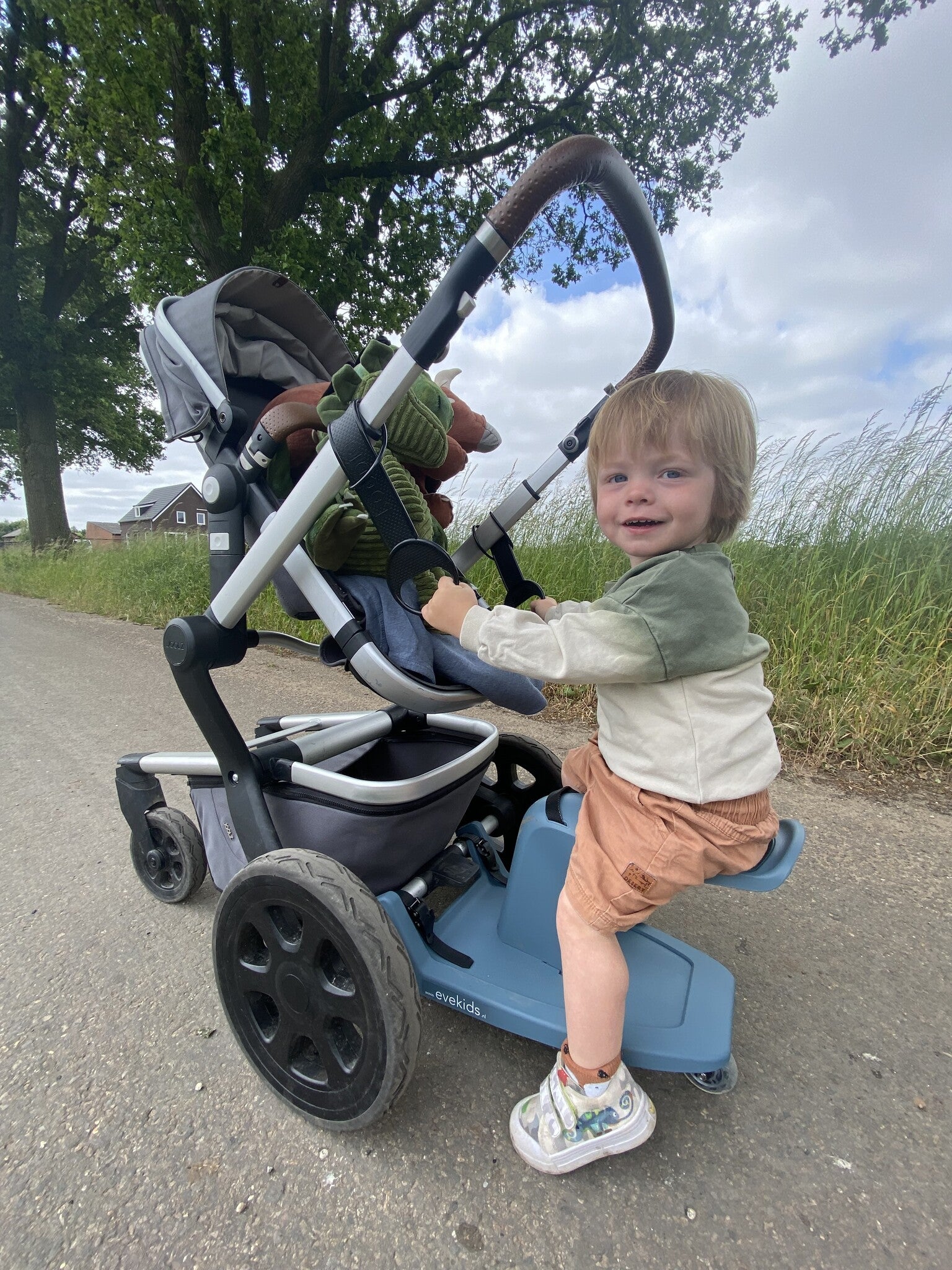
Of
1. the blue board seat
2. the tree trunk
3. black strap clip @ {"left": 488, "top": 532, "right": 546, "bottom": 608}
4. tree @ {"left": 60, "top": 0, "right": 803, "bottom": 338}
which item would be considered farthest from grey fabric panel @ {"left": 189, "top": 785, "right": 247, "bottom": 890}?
the tree trunk

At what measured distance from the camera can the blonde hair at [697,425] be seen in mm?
1126

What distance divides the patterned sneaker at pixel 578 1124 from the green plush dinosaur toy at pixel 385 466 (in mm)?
1096

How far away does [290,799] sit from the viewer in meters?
1.48

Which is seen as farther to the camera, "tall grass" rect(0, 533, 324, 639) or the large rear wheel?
"tall grass" rect(0, 533, 324, 639)

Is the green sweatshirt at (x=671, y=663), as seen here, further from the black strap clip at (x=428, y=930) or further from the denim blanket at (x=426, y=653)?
the black strap clip at (x=428, y=930)

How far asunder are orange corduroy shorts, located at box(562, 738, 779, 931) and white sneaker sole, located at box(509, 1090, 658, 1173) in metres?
0.34

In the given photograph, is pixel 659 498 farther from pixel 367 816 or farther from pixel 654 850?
pixel 367 816

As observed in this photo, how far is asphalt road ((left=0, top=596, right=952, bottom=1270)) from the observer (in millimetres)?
1017

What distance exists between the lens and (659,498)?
45.6 inches

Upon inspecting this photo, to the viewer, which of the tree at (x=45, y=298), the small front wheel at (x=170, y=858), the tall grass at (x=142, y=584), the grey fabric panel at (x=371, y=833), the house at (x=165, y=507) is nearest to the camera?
the grey fabric panel at (x=371, y=833)

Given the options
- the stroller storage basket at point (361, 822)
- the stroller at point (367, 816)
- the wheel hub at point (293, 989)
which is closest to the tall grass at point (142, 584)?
the stroller at point (367, 816)

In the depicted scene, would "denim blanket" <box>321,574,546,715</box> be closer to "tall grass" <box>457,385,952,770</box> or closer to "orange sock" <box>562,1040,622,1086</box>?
"orange sock" <box>562,1040,622,1086</box>

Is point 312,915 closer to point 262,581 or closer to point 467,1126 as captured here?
point 467,1126

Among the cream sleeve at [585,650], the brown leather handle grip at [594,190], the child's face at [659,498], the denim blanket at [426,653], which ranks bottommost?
the denim blanket at [426,653]
